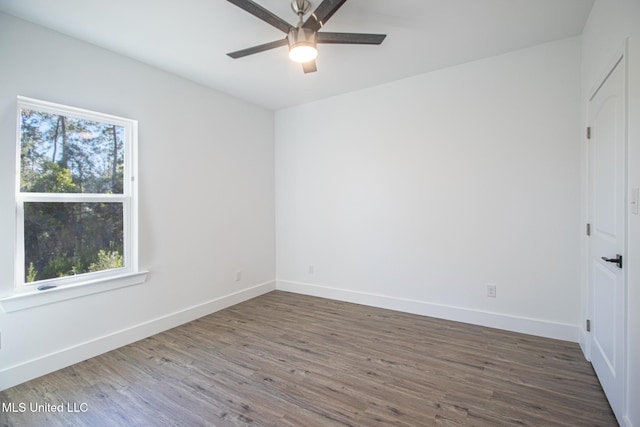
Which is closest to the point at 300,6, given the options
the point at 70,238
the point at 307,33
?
the point at 307,33

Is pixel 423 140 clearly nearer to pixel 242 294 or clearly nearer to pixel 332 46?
pixel 332 46

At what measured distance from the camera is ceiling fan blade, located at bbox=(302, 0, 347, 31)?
1778mm

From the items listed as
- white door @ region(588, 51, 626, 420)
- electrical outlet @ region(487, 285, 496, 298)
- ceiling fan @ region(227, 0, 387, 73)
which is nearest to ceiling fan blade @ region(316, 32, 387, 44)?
ceiling fan @ region(227, 0, 387, 73)

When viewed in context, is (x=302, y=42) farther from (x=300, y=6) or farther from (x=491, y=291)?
(x=491, y=291)

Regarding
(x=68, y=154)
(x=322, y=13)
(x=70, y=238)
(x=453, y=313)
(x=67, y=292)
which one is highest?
(x=322, y=13)

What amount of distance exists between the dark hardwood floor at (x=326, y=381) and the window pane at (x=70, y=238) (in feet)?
2.70

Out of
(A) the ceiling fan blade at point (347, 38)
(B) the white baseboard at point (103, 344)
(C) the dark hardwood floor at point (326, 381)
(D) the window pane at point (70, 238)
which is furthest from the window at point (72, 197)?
(A) the ceiling fan blade at point (347, 38)

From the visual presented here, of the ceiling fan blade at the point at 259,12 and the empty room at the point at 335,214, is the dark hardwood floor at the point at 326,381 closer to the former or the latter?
the empty room at the point at 335,214

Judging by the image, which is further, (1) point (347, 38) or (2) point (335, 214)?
(2) point (335, 214)

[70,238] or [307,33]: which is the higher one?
[307,33]

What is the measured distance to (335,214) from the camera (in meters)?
4.10

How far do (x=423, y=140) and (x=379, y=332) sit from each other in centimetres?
218

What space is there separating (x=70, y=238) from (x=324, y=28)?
9.27 feet

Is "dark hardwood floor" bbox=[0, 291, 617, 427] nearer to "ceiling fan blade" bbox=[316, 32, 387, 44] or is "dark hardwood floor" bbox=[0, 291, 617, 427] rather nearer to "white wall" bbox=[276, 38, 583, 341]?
"white wall" bbox=[276, 38, 583, 341]
